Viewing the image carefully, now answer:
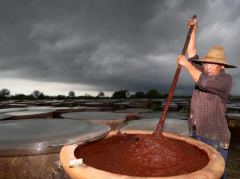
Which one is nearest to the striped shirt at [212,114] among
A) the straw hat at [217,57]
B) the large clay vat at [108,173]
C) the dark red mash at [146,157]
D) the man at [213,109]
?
the man at [213,109]

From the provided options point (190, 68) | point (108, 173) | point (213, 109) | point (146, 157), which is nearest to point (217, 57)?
point (190, 68)

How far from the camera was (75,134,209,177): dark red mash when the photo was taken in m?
1.44

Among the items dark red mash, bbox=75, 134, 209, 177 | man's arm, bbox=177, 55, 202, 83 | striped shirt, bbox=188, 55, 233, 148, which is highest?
man's arm, bbox=177, 55, 202, 83

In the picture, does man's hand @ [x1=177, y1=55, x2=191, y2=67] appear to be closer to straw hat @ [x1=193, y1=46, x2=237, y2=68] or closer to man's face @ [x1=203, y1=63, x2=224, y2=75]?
straw hat @ [x1=193, y1=46, x2=237, y2=68]

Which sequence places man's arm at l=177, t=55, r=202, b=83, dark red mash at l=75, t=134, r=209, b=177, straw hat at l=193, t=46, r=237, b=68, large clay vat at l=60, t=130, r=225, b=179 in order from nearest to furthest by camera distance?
large clay vat at l=60, t=130, r=225, b=179 < dark red mash at l=75, t=134, r=209, b=177 < man's arm at l=177, t=55, r=202, b=83 < straw hat at l=193, t=46, r=237, b=68

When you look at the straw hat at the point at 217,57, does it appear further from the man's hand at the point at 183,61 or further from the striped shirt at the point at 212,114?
the man's hand at the point at 183,61

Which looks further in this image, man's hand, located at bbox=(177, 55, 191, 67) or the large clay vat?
man's hand, located at bbox=(177, 55, 191, 67)

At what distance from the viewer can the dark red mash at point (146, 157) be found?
1.44 meters

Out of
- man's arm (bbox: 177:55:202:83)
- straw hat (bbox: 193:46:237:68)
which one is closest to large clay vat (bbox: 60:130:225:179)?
man's arm (bbox: 177:55:202:83)

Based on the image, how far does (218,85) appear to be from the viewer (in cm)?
213

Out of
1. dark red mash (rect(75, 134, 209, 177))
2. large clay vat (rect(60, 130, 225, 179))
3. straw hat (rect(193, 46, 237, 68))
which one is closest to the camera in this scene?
large clay vat (rect(60, 130, 225, 179))

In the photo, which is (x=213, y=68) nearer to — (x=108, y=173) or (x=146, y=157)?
(x=146, y=157)

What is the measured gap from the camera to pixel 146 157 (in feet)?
5.36

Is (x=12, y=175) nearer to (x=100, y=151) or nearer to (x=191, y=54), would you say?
(x=100, y=151)
